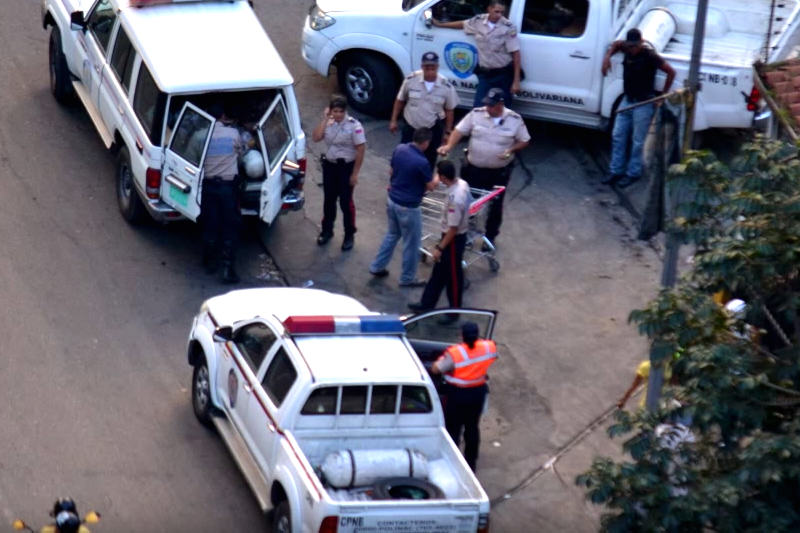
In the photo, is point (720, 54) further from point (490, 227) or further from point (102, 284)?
point (102, 284)

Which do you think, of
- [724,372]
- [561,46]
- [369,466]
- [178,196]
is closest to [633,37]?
[561,46]

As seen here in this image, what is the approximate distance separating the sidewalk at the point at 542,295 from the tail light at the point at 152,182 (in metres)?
1.55

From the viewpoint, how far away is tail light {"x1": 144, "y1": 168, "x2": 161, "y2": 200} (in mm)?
13883

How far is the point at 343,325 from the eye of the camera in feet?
36.1

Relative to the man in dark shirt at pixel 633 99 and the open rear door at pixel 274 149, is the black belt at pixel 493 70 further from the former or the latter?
the open rear door at pixel 274 149

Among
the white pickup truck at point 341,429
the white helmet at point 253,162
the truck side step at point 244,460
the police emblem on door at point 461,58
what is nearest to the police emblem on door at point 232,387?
the white pickup truck at point 341,429

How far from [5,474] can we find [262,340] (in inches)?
89.3

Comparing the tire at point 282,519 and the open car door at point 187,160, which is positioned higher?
the open car door at point 187,160

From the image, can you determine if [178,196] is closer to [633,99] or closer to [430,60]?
[430,60]

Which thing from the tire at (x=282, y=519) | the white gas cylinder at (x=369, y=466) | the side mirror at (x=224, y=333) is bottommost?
the tire at (x=282, y=519)

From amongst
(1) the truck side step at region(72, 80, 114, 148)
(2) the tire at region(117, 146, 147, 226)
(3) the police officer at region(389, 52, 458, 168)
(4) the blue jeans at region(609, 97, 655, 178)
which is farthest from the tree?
(1) the truck side step at region(72, 80, 114, 148)

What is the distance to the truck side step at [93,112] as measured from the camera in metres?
15.0

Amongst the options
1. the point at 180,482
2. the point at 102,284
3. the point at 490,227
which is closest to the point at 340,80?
the point at 490,227

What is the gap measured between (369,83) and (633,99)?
10.9 ft
